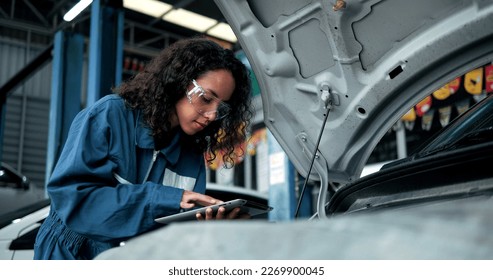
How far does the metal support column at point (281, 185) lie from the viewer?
408 centimetres

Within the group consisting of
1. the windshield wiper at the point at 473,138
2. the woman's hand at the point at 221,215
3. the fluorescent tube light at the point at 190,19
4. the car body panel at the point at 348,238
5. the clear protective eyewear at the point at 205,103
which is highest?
the fluorescent tube light at the point at 190,19

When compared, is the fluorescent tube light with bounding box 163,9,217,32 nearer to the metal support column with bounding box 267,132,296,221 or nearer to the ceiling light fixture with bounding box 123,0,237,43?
the ceiling light fixture with bounding box 123,0,237,43

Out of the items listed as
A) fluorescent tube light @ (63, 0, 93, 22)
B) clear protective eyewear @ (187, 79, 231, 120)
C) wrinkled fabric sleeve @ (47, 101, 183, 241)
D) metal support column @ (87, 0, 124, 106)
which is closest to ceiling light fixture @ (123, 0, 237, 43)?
fluorescent tube light @ (63, 0, 93, 22)

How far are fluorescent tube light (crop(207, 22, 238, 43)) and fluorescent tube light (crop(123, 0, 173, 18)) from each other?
2.79ft

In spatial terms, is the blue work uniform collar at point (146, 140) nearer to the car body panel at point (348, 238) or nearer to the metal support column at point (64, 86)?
the car body panel at point (348, 238)

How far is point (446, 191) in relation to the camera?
46.1 inches

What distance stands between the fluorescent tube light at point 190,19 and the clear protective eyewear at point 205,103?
283 inches

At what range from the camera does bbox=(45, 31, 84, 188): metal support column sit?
4.95 metres

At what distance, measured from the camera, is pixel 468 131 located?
5.18 ft

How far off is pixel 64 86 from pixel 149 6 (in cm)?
367

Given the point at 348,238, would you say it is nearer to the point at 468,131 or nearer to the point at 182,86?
the point at 468,131

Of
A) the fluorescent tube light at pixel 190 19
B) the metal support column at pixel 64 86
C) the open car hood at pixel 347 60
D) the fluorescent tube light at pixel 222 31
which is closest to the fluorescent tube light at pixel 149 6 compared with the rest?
the fluorescent tube light at pixel 190 19

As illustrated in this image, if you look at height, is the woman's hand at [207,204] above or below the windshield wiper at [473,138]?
below
